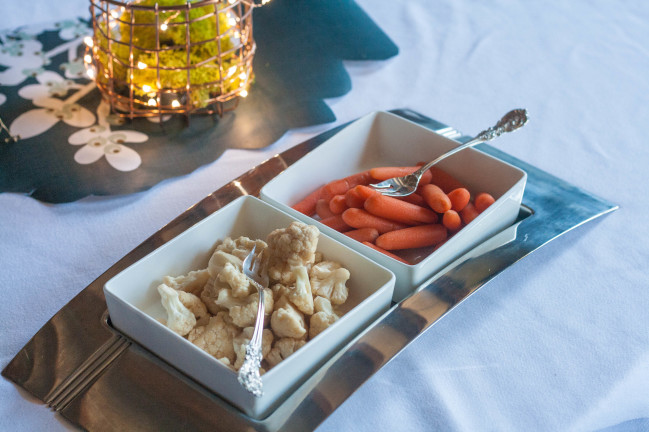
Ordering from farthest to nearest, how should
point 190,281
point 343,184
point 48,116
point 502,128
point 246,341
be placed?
point 48,116, point 502,128, point 343,184, point 190,281, point 246,341

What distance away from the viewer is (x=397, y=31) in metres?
1.91

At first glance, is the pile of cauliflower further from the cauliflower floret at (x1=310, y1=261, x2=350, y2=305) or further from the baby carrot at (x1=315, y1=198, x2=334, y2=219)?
the baby carrot at (x1=315, y1=198, x2=334, y2=219)

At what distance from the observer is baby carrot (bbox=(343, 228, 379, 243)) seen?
1085mm

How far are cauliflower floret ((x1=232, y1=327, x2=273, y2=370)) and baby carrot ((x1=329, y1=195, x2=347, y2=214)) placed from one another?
1.13 ft

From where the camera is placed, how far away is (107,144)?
4.46ft

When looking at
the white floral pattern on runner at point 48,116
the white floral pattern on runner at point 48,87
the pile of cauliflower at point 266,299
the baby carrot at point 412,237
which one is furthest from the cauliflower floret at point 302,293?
the white floral pattern on runner at point 48,87

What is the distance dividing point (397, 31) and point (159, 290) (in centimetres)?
129

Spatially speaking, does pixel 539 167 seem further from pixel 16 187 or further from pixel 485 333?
pixel 16 187

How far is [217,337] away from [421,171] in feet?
1.74

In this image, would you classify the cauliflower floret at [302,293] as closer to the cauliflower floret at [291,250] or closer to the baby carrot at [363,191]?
the cauliflower floret at [291,250]

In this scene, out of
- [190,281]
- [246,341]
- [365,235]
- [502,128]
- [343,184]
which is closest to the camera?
[246,341]

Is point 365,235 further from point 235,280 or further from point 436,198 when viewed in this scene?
point 235,280

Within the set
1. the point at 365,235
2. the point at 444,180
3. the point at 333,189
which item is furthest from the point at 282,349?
the point at 444,180

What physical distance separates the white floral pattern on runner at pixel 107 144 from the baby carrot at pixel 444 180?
1.91 feet
